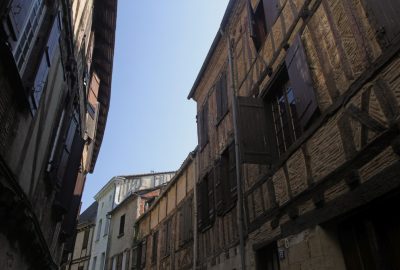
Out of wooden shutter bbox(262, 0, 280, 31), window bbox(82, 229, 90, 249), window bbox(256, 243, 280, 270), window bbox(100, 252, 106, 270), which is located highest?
window bbox(82, 229, 90, 249)

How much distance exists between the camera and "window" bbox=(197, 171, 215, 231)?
28.6ft

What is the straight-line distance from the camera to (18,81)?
400cm

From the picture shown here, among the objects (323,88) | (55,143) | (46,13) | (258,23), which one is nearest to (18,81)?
(46,13)

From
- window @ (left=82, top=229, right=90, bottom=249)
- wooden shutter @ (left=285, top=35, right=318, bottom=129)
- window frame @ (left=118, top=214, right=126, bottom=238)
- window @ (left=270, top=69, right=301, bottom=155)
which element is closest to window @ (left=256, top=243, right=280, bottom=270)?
window @ (left=270, top=69, right=301, bottom=155)

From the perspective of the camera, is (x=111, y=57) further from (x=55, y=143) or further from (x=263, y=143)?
(x=263, y=143)

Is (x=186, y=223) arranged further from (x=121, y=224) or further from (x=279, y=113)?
(x=121, y=224)

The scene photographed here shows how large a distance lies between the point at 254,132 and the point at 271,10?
2.40 metres

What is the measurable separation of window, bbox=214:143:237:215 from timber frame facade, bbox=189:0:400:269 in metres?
0.04

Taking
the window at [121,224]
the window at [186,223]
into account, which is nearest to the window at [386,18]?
the window at [186,223]

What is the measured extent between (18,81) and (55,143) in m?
3.13

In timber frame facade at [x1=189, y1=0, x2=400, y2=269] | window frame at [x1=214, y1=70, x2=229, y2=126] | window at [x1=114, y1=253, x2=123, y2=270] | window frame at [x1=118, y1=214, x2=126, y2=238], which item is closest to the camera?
timber frame facade at [x1=189, y1=0, x2=400, y2=269]

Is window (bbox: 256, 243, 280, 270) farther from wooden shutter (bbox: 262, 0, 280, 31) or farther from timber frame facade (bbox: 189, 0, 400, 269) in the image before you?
wooden shutter (bbox: 262, 0, 280, 31)

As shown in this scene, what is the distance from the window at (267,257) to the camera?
5598 millimetres

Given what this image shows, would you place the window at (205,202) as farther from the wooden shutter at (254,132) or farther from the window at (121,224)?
the window at (121,224)
